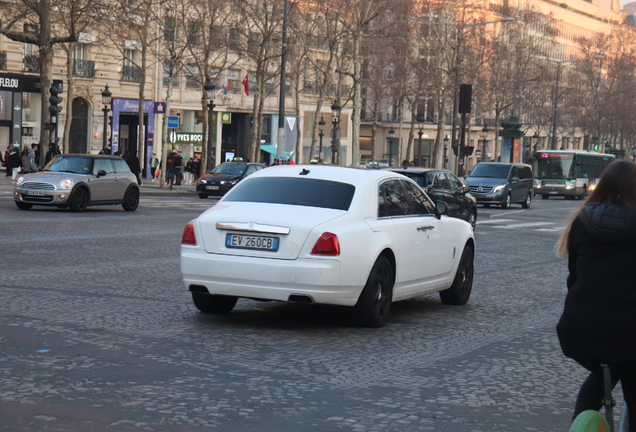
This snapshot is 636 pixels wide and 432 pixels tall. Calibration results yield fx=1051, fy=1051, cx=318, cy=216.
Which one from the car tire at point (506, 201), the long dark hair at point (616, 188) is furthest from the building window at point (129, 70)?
the long dark hair at point (616, 188)

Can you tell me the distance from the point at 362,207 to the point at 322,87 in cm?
5379

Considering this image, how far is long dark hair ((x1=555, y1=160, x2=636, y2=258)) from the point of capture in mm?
4191

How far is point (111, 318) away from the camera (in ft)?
30.1

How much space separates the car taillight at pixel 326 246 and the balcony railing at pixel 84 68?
155 ft

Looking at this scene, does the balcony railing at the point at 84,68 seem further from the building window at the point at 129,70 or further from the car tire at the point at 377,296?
the car tire at the point at 377,296

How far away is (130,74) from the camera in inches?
2260

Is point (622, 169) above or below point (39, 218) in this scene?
above

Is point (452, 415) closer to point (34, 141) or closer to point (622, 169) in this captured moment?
point (622, 169)

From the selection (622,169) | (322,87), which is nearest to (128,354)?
(622,169)

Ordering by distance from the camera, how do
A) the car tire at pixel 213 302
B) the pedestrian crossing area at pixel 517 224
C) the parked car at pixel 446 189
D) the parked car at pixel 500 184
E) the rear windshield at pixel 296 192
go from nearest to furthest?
1. the rear windshield at pixel 296 192
2. the car tire at pixel 213 302
3. the parked car at pixel 446 189
4. the pedestrian crossing area at pixel 517 224
5. the parked car at pixel 500 184

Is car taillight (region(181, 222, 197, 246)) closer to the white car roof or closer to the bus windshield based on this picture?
the white car roof

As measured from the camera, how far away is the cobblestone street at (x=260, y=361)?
5.79 meters

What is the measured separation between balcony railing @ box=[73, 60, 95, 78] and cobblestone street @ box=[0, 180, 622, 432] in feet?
139

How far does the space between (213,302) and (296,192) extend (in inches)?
50.8
